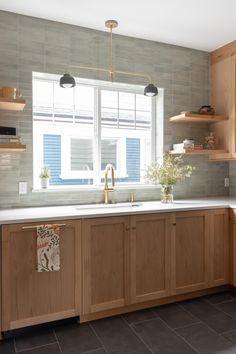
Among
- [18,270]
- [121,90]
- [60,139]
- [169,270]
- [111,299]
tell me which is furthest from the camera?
[121,90]

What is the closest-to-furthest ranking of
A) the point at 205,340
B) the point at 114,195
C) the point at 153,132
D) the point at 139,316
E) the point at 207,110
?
the point at 205,340 < the point at 139,316 < the point at 114,195 < the point at 207,110 < the point at 153,132

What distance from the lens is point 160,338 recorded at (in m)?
2.28

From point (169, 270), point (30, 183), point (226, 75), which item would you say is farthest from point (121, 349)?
point (226, 75)

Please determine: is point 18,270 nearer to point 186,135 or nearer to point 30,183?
point 30,183

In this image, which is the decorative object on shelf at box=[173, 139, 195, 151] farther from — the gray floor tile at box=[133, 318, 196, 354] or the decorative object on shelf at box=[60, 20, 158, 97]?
the gray floor tile at box=[133, 318, 196, 354]

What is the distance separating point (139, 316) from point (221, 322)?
680 millimetres

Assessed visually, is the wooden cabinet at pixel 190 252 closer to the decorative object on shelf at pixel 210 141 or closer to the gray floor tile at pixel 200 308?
the gray floor tile at pixel 200 308

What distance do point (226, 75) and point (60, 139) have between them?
2.04m

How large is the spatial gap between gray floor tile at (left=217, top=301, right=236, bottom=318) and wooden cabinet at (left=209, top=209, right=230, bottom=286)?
22 centimetres

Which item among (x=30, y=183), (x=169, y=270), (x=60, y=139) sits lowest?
(x=169, y=270)

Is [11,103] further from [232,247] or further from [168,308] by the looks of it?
[232,247]

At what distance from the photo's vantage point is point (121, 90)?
3477 mm

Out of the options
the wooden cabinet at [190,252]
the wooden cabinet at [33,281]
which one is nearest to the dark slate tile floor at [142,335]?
the wooden cabinet at [33,281]

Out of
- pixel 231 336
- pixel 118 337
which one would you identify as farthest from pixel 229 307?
pixel 118 337
